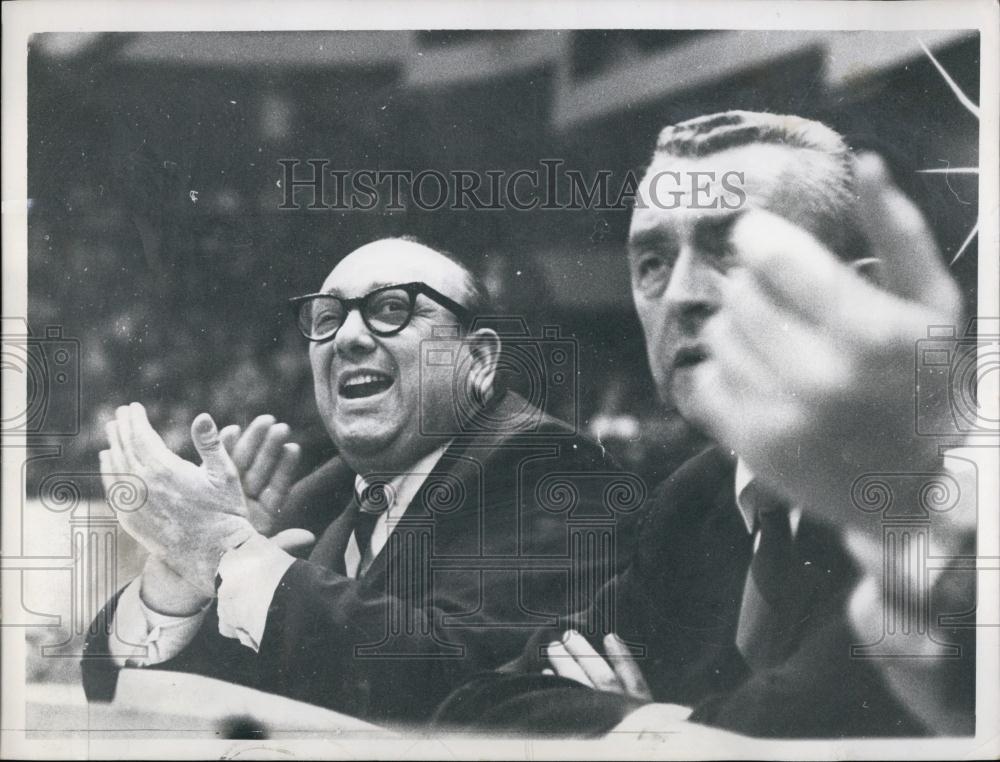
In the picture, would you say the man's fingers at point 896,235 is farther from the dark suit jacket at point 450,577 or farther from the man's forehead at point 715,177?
the dark suit jacket at point 450,577

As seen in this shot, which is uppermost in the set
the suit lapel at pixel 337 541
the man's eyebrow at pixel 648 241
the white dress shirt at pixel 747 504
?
the man's eyebrow at pixel 648 241

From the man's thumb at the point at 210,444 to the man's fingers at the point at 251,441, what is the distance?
3 centimetres

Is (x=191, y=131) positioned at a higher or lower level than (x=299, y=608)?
higher

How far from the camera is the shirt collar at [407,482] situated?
302 cm

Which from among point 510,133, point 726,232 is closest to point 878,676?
point 726,232

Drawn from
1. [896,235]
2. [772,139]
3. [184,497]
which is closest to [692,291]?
[772,139]

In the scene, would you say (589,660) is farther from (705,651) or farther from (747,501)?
(747,501)

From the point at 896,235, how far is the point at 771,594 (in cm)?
111

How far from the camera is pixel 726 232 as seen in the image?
9.78ft

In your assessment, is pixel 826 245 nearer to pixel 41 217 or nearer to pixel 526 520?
pixel 526 520

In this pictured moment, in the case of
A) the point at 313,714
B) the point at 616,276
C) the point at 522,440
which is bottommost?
the point at 313,714

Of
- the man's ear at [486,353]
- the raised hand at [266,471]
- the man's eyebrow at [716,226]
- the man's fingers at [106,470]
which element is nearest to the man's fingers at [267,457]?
the raised hand at [266,471]

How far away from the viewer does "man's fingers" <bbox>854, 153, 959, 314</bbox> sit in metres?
2.99

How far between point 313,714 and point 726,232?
1.87 metres
